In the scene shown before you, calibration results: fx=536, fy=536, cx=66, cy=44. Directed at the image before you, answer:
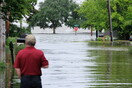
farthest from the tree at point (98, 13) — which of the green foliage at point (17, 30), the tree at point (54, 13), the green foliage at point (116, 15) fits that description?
the tree at point (54, 13)

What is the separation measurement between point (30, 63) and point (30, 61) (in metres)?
0.04

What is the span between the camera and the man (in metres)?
10.5

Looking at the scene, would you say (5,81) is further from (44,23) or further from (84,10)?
(44,23)

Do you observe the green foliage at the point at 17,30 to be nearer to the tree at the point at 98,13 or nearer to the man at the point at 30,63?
the tree at the point at 98,13

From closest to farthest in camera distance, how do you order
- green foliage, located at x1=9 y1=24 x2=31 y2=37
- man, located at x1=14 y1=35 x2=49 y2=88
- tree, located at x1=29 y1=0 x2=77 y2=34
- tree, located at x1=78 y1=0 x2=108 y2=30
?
man, located at x1=14 y1=35 x2=49 y2=88, green foliage, located at x1=9 y1=24 x2=31 y2=37, tree, located at x1=78 y1=0 x2=108 y2=30, tree, located at x1=29 y1=0 x2=77 y2=34

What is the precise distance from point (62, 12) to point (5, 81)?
139102 mm

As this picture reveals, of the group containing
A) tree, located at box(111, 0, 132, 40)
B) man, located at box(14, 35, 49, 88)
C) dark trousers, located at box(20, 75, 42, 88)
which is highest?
tree, located at box(111, 0, 132, 40)

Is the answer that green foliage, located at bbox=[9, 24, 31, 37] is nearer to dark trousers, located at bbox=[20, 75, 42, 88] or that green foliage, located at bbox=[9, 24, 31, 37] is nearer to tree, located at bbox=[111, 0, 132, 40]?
tree, located at bbox=[111, 0, 132, 40]

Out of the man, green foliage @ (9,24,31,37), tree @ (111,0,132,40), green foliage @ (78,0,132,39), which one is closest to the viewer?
the man

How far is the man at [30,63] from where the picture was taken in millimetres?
10484

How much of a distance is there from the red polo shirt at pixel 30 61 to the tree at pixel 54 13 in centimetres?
13784

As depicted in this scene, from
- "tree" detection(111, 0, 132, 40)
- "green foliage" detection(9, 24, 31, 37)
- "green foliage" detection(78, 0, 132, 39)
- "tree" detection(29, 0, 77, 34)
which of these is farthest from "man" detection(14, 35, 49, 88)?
"tree" detection(29, 0, 77, 34)

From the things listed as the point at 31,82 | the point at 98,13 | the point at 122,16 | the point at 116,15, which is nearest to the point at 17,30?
the point at 116,15

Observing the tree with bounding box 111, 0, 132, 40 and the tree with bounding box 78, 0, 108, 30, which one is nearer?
the tree with bounding box 111, 0, 132, 40
